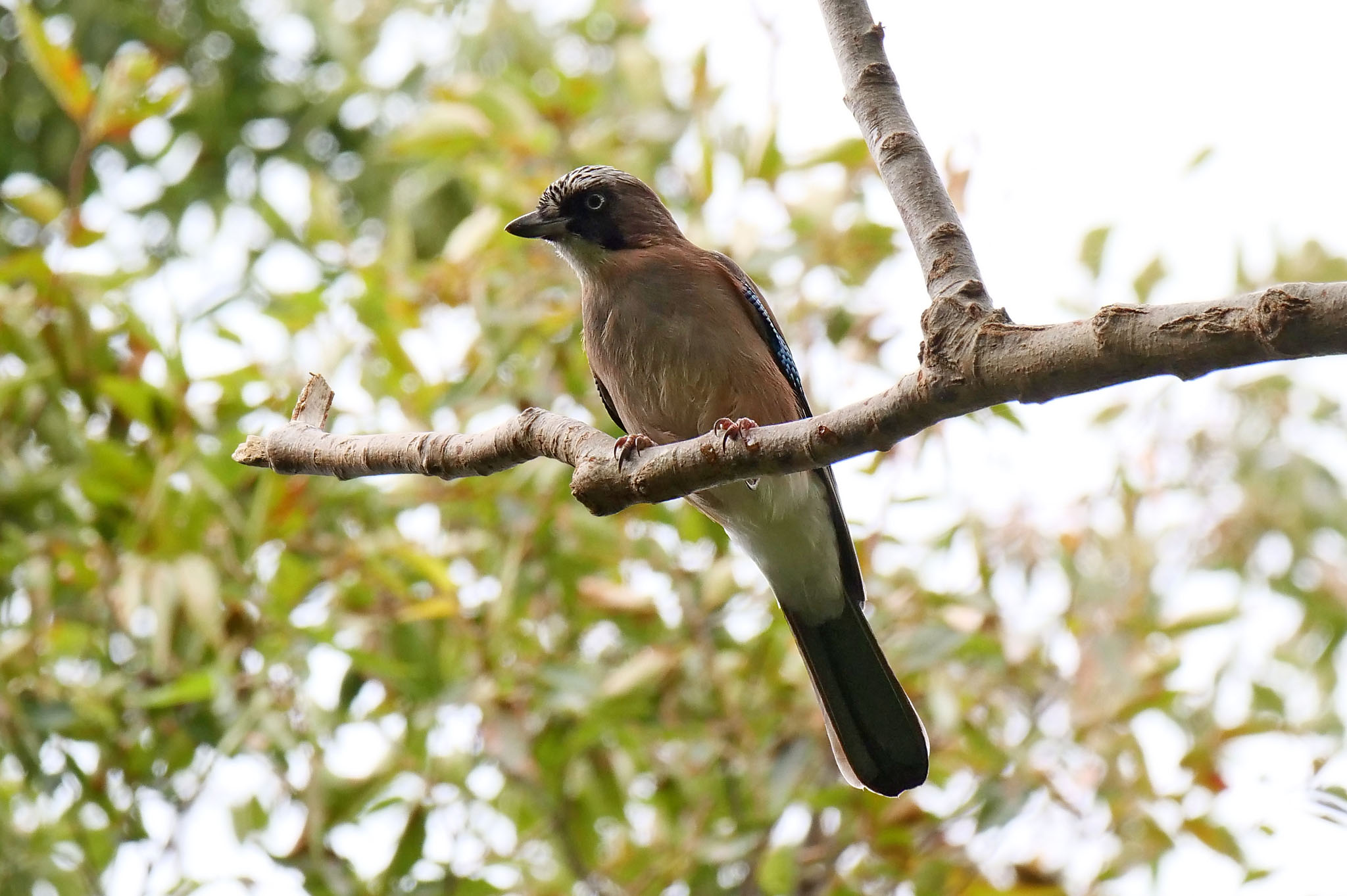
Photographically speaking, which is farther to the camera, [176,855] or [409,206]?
[409,206]

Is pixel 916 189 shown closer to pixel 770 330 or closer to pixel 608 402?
pixel 770 330

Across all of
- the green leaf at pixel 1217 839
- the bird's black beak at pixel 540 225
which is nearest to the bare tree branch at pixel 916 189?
the bird's black beak at pixel 540 225

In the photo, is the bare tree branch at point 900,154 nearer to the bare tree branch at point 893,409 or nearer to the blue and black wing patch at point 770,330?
the bare tree branch at point 893,409

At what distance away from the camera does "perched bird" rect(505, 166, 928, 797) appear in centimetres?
379

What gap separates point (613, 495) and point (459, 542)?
6.93 ft

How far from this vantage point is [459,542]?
14.4 ft

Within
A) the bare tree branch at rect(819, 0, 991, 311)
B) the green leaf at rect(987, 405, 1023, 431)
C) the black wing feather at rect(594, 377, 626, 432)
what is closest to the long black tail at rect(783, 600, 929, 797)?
the green leaf at rect(987, 405, 1023, 431)

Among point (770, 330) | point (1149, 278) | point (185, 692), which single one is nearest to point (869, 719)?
point (770, 330)

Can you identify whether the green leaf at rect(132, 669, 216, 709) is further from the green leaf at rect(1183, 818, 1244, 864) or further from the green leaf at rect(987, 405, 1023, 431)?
the green leaf at rect(1183, 818, 1244, 864)

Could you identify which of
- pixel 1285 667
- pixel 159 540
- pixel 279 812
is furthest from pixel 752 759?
pixel 1285 667

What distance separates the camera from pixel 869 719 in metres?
3.80

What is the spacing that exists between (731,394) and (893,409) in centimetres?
182

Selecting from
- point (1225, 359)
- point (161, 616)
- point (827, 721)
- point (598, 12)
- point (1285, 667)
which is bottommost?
point (1285, 667)

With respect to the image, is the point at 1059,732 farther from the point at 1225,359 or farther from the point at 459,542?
the point at 1225,359
